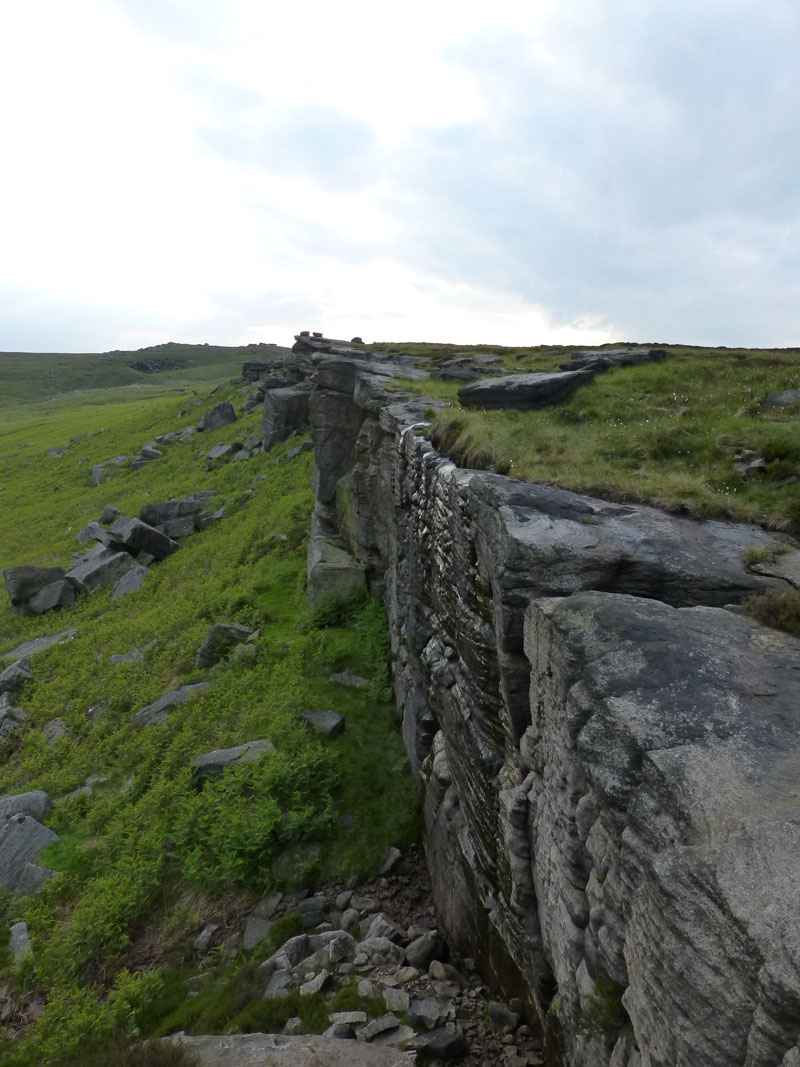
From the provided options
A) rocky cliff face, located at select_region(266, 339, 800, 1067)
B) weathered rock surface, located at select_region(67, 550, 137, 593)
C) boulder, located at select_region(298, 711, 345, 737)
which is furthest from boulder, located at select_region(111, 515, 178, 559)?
rocky cliff face, located at select_region(266, 339, 800, 1067)

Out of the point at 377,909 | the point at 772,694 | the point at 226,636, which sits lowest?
the point at 377,909

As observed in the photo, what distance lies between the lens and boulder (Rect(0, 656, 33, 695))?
23527mm

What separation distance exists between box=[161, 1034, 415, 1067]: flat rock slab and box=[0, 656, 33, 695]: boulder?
19.3 meters

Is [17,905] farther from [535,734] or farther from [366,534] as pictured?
[366,534]

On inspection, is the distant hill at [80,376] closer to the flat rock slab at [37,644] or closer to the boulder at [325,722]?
the flat rock slab at [37,644]

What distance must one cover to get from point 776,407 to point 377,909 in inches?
624

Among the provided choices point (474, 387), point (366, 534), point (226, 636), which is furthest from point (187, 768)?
point (474, 387)

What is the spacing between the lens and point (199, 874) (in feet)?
43.4

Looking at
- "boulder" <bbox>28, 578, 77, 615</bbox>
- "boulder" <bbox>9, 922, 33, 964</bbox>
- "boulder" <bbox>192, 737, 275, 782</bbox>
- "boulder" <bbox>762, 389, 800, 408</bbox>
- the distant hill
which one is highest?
the distant hill

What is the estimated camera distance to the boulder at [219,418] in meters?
59.8

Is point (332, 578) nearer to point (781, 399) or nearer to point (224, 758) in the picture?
point (224, 758)

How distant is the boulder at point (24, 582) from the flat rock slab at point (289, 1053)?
27.4m

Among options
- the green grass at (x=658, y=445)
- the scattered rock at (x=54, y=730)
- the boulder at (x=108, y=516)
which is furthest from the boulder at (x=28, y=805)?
the boulder at (x=108, y=516)

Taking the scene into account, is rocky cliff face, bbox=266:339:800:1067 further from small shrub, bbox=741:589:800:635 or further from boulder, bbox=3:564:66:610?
boulder, bbox=3:564:66:610
